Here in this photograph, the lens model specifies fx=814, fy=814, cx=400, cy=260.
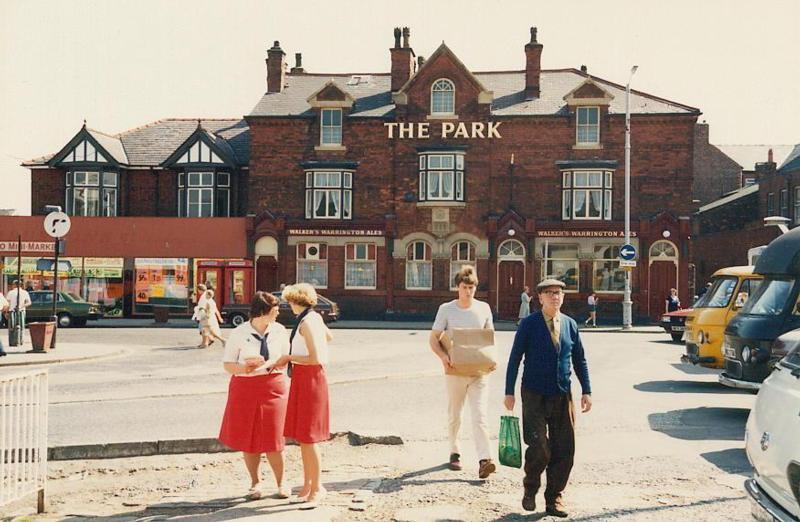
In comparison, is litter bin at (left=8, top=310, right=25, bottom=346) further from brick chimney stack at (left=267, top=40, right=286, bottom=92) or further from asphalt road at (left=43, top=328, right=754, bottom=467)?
brick chimney stack at (left=267, top=40, right=286, bottom=92)

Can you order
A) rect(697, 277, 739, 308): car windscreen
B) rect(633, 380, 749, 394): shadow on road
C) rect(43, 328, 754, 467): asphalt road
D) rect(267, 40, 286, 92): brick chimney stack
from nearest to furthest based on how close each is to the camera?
rect(43, 328, 754, 467): asphalt road < rect(633, 380, 749, 394): shadow on road < rect(697, 277, 739, 308): car windscreen < rect(267, 40, 286, 92): brick chimney stack

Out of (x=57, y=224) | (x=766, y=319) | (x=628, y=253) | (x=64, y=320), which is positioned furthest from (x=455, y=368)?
(x=64, y=320)

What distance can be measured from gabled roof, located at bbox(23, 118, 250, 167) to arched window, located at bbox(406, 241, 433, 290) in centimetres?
955

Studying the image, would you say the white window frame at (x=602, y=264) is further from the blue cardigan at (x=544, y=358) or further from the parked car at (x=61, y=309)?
the blue cardigan at (x=544, y=358)

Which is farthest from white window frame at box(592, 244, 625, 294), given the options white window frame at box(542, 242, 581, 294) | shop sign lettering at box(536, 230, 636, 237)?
white window frame at box(542, 242, 581, 294)

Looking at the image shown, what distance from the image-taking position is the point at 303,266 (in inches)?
1497

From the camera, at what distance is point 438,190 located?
37594 mm

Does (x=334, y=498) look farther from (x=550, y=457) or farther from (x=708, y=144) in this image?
(x=708, y=144)

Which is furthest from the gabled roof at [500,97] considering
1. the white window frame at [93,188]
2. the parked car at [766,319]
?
the parked car at [766,319]

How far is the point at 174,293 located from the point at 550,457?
33014mm

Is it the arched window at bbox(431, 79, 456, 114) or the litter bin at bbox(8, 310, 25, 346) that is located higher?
the arched window at bbox(431, 79, 456, 114)

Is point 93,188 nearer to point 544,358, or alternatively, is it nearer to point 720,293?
point 720,293

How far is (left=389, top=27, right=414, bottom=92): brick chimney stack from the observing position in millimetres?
39469

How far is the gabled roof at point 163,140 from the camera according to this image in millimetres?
39469
